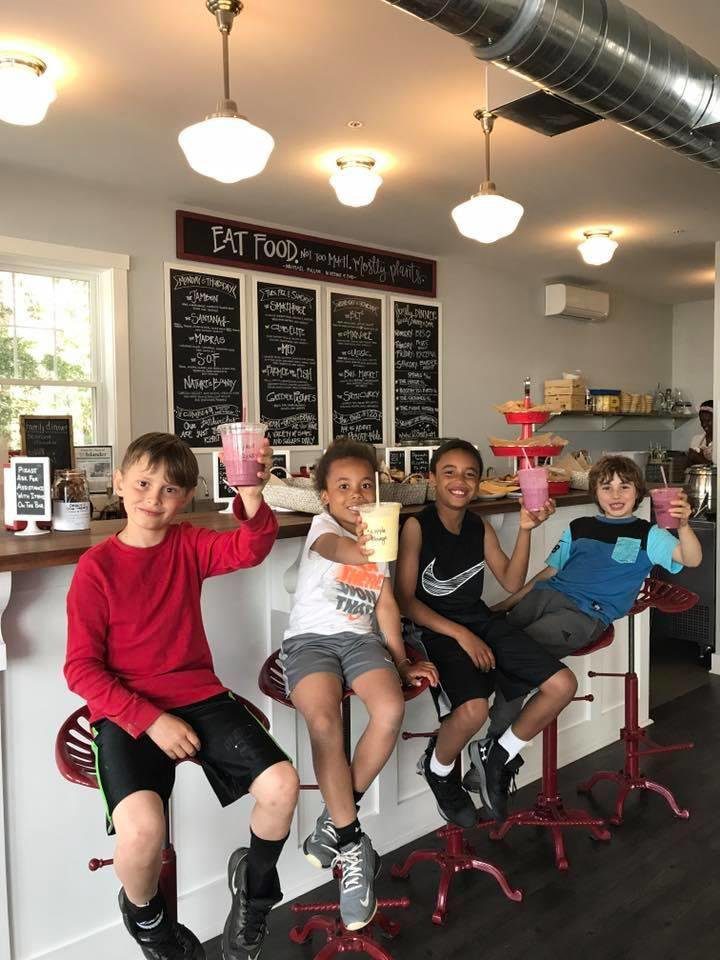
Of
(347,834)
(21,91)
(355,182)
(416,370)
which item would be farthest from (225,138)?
(416,370)

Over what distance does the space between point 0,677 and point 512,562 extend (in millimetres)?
1542

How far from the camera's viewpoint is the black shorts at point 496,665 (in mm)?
2260

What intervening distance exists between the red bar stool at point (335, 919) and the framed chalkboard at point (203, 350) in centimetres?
263

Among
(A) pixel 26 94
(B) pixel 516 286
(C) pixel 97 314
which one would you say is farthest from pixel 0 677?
(B) pixel 516 286

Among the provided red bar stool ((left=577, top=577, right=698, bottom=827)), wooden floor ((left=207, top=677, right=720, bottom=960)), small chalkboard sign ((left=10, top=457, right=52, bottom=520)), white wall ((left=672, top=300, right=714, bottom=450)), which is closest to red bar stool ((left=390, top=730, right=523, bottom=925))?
wooden floor ((left=207, top=677, right=720, bottom=960))

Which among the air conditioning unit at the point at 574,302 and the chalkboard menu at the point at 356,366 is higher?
the air conditioning unit at the point at 574,302

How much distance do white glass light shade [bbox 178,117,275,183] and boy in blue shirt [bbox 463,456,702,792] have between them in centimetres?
161

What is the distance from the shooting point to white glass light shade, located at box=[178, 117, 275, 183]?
8.10 ft

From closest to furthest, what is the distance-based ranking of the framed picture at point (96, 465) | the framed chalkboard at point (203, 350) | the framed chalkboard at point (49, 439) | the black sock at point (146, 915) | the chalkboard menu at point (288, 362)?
the black sock at point (146, 915) < the framed chalkboard at point (49, 439) < the framed picture at point (96, 465) < the framed chalkboard at point (203, 350) < the chalkboard menu at point (288, 362)

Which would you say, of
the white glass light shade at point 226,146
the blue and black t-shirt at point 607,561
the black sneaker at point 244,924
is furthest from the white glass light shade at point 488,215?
the black sneaker at point 244,924

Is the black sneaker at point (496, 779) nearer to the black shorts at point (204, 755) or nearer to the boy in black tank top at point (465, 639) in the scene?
the boy in black tank top at point (465, 639)

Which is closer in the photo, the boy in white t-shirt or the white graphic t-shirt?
the boy in white t-shirt

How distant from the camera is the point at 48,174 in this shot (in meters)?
3.99

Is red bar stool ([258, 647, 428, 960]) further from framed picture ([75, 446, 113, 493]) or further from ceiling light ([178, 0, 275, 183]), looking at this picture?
framed picture ([75, 446, 113, 493])
